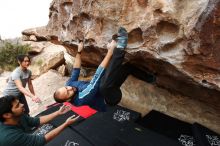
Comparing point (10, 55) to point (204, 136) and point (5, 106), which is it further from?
point (204, 136)

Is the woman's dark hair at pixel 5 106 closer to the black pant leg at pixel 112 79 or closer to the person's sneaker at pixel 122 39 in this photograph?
the black pant leg at pixel 112 79

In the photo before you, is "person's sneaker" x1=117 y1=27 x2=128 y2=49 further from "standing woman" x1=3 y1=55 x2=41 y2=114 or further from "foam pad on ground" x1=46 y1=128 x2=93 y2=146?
"standing woman" x1=3 y1=55 x2=41 y2=114

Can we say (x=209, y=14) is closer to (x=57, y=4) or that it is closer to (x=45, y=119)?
(x=45, y=119)

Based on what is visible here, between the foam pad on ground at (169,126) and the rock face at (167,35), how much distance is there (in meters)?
0.49

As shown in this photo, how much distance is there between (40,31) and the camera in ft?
42.2

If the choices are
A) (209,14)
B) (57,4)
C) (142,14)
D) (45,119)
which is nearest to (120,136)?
(45,119)

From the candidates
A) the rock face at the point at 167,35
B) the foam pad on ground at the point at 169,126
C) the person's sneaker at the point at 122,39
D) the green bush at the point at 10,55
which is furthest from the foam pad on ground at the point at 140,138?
the green bush at the point at 10,55

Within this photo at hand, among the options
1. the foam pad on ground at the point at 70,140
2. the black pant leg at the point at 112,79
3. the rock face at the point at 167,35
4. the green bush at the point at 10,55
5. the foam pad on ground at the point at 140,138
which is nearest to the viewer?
the rock face at the point at 167,35

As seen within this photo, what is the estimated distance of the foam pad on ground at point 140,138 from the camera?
4383 mm

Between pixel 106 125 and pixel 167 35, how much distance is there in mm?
2240

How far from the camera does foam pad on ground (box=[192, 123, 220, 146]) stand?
13.6ft

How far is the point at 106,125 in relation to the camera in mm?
5227

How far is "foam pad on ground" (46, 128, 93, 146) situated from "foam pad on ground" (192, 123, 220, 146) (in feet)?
5.74

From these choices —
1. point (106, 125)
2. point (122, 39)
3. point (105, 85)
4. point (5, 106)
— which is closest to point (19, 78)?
point (106, 125)
